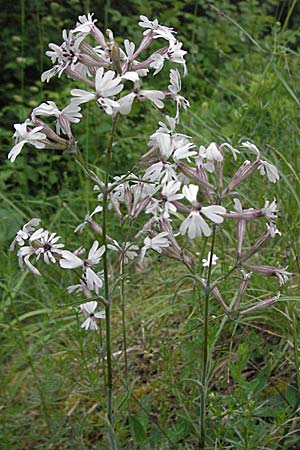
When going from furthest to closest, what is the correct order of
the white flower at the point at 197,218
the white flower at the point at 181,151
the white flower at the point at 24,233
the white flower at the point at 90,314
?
the white flower at the point at 90,314, the white flower at the point at 24,233, the white flower at the point at 181,151, the white flower at the point at 197,218

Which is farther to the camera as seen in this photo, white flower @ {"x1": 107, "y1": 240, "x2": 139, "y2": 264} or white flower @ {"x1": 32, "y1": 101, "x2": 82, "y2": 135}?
white flower @ {"x1": 107, "y1": 240, "x2": 139, "y2": 264}

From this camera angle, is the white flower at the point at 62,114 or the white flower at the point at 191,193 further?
the white flower at the point at 62,114

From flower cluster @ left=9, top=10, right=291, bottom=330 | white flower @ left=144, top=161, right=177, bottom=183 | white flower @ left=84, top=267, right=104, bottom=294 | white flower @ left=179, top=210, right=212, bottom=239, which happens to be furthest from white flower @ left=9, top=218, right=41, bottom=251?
white flower @ left=179, top=210, right=212, bottom=239

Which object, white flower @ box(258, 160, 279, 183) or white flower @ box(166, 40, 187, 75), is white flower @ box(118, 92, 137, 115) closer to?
white flower @ box(166, 40, 187, 75)

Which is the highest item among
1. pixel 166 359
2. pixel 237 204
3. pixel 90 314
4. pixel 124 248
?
pixel 237 204

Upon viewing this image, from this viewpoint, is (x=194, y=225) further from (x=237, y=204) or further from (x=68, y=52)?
(x=68, y=52)

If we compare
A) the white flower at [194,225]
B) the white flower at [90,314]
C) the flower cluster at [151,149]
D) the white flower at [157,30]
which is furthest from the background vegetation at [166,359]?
the white flower at [157,30]

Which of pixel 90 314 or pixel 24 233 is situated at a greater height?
pixel 24 233

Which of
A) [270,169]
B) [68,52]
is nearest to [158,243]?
[270,169]

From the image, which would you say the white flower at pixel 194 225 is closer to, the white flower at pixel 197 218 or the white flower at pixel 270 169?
the white flower at pixel 197 218

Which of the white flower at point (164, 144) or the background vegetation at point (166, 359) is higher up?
the white flower at point (164, 144)

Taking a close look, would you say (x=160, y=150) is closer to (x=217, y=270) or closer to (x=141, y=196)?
(x=141, y=196)

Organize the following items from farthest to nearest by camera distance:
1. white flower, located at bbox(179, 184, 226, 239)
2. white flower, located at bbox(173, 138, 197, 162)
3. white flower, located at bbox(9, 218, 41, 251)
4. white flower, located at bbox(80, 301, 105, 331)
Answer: white flower, located at bbox(80, 301, 105, 331) < white flower, located at bbox(9, 218, 41, 251) < white flower, located at bbox(173, 138, 197, 162) < white flower, located at bbox(179, 184, 226, 239)
